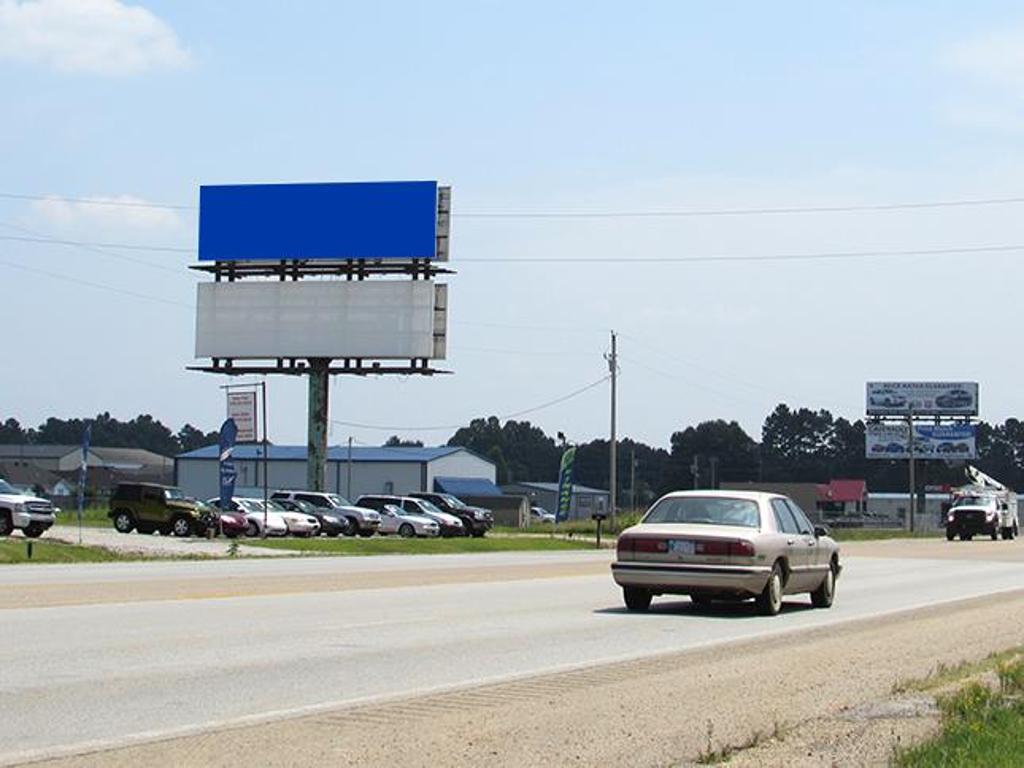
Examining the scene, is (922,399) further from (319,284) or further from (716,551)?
(716,551)

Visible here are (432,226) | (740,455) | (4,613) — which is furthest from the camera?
(740,455)

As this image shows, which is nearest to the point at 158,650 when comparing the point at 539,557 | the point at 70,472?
the point at 539,557

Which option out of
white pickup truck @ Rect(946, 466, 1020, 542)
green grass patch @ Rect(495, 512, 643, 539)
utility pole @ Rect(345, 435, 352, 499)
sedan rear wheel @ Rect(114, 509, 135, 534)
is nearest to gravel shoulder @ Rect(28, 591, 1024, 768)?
sedan rear wheel @ Rect(114, 509, 135, 534)

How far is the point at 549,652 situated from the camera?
590 inches

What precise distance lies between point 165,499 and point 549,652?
36520mm

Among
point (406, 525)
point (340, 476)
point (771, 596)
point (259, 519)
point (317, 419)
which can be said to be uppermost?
point (317, 419)

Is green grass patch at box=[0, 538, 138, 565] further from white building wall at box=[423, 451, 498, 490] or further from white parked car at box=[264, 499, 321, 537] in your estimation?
white building wall at box=[423, 451, 498, 490]

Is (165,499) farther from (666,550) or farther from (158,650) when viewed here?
(158,650)

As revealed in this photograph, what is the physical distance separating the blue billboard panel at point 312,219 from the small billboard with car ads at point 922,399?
80.1 metres

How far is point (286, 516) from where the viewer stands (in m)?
53.2

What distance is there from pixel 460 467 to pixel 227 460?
75880 mm

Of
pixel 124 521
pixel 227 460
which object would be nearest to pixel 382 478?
pixel 124 521

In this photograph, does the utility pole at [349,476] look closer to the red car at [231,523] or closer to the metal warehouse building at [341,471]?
the metal warehouse building at [341,471]

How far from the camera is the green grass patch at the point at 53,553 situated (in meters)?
32.8
